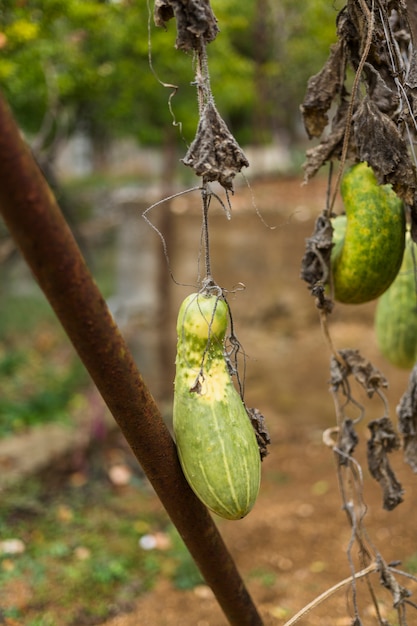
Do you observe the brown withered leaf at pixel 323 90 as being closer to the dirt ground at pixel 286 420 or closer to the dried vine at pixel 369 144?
the dried vine at pixel 369 144

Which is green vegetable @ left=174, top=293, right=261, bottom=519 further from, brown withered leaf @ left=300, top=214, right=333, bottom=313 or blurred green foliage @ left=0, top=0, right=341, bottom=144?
blurred green foliage @ left=0, top=0, right=341, bottom=144

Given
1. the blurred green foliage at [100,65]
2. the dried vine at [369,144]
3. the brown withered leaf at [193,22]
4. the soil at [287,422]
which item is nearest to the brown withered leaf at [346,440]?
the dried vine at [369,144]

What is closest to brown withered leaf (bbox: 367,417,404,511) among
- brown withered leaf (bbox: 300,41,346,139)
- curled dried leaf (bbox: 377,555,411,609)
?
curled dried leaf (bbox: 377,555,411,609)

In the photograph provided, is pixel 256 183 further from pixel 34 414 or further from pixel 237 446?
pixel 237 446

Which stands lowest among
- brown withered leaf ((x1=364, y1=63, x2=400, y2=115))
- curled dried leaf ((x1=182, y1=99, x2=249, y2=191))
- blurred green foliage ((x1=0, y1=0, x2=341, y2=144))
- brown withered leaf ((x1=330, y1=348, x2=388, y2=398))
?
brown withered leaf ((x1=330, y1=348, x2=388, y2=398))

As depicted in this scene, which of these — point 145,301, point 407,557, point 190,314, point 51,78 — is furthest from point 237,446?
point 145,301

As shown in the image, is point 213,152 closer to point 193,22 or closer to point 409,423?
point 193,22
